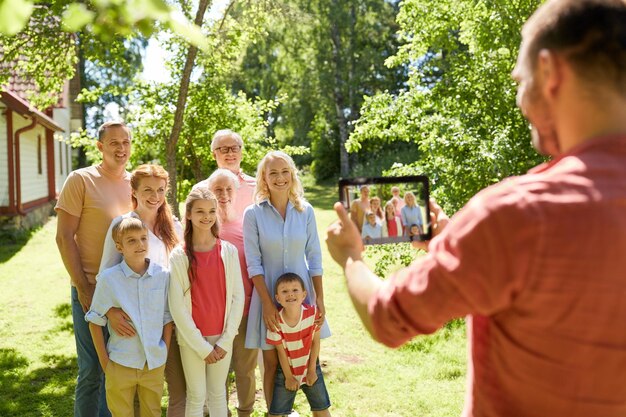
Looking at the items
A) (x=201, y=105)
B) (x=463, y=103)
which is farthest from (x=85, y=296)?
(x=201, y=105)

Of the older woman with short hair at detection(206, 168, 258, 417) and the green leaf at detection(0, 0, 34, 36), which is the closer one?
the green leaf at detection(0, 0, 34, 36)

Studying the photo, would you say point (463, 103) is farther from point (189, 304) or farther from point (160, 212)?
point (189, 304)

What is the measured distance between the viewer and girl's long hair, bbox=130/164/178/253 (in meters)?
4.01

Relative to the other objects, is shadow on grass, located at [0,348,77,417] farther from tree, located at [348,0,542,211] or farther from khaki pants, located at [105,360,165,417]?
tree, located at [348,0,542,211]

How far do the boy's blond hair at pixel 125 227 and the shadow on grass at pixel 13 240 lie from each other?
10.0 m

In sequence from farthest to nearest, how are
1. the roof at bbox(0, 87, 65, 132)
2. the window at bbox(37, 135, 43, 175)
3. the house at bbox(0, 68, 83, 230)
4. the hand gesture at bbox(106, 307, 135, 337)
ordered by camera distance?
the window at bbox(37, 135, 43, 175) → the house at bbox(0, 68, 83, 230) → the roof at bbox(0, 87, 65, 132) → the hand gesture at bbox(106, 307, 135, 337)

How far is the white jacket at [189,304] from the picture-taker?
12.8ft

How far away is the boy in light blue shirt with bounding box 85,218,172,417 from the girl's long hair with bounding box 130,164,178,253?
0.26 m

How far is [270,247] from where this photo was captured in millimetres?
4258

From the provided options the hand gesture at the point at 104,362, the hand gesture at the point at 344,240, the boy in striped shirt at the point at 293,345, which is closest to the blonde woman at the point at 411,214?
the hand gesture at the point at 344,240

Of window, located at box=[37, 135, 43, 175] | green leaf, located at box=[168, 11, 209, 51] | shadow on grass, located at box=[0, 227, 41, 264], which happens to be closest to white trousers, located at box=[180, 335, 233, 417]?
green leaf, located at box=[168, 11, 209, 51]

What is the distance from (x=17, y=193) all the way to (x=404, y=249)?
1164cm

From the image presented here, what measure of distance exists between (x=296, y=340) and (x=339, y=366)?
209cm

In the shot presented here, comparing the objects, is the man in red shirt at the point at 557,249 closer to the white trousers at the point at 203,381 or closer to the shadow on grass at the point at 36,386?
the white trousers at the point at 203,381
